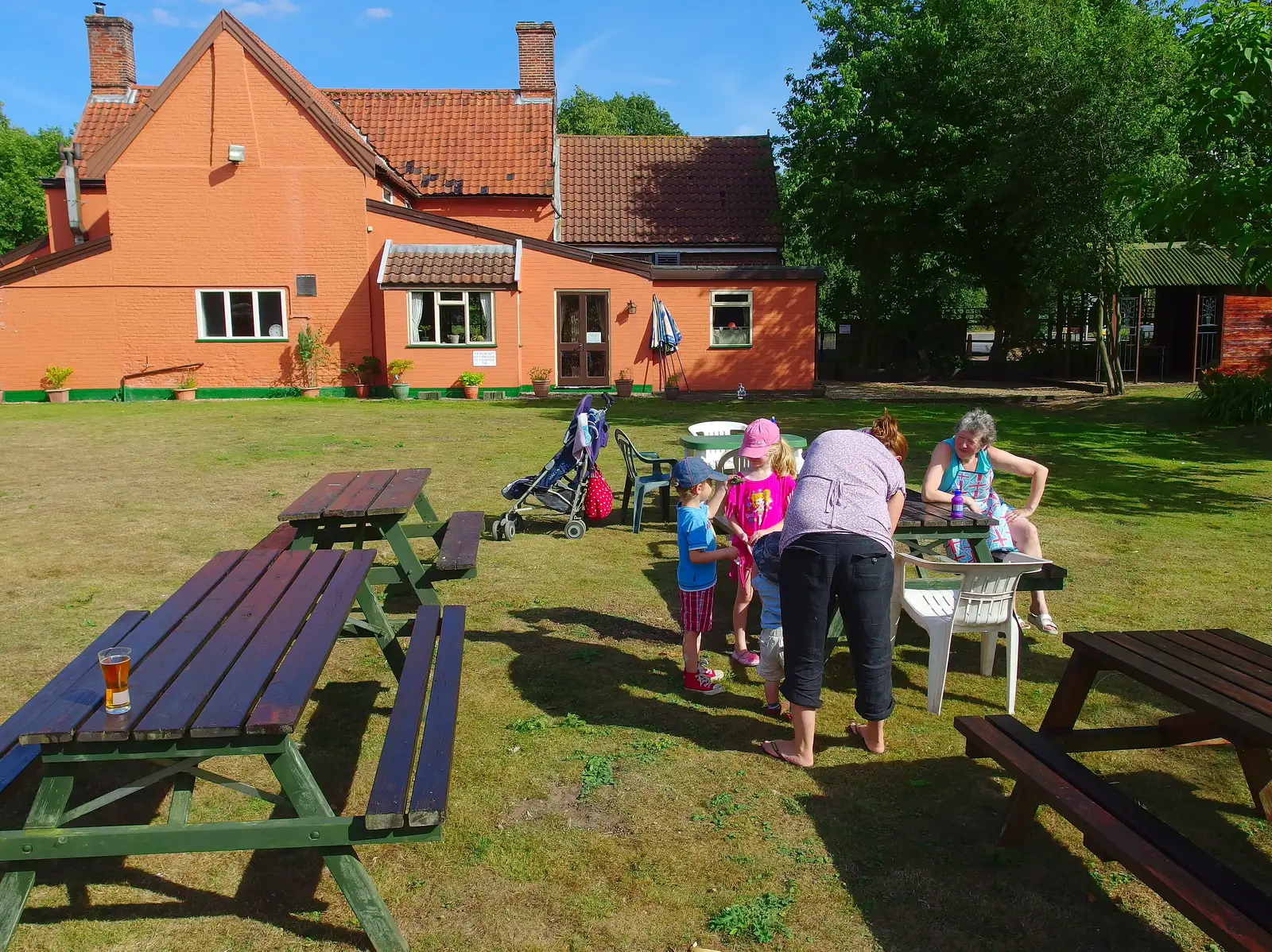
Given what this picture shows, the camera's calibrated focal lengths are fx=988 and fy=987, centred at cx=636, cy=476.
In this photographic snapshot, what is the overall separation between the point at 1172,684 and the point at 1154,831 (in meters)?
0.55

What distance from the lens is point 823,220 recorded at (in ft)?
93.5

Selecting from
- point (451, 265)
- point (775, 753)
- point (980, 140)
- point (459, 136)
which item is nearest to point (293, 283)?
point (451, 265)

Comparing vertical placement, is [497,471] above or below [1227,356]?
below

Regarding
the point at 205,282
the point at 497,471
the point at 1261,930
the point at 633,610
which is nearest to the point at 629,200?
the point at 205,282

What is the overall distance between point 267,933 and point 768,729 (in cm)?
238

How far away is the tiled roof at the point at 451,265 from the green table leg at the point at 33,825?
20502 mm

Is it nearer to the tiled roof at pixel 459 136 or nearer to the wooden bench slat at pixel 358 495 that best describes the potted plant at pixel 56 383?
the tiled roof at pixel 459 136

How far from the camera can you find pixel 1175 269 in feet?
88.8

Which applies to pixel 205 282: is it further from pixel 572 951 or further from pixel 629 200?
pixel 572 951

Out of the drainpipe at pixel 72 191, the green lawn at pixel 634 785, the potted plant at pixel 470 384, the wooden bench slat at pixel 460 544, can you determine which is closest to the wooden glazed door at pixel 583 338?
the potted plant at pixel 470 384

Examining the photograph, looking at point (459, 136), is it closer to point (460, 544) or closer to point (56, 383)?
point (56, 383)

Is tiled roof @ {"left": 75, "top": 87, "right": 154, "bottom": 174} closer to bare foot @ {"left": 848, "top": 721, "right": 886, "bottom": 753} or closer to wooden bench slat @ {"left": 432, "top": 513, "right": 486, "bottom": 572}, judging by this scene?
wooden bench slat @ {"left": 432, "top": 513, "right": 486, "bottom": 572}

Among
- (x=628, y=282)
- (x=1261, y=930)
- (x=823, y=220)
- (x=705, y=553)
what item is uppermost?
(x=823, y=220)

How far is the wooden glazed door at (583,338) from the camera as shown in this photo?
78.5ft
